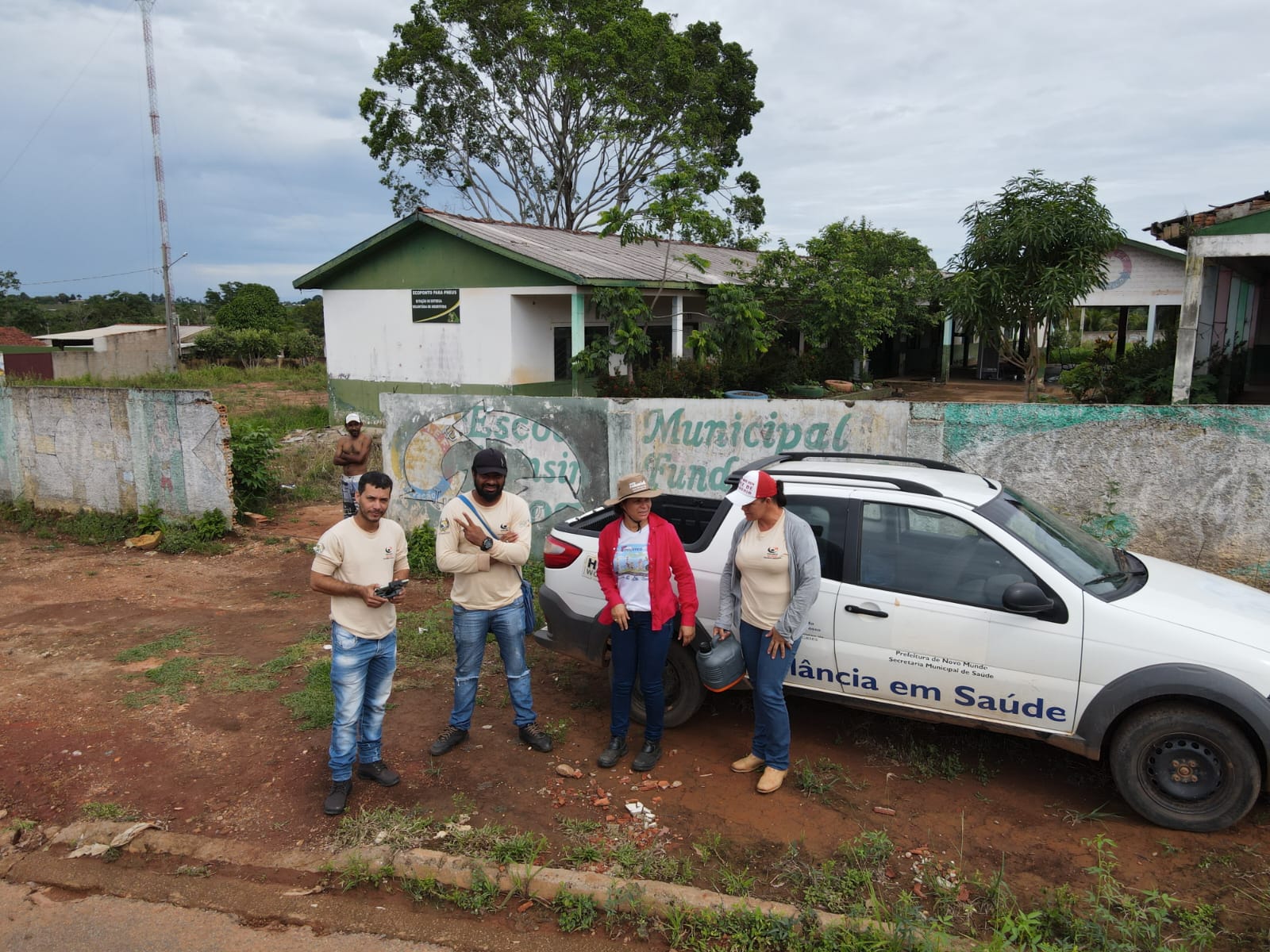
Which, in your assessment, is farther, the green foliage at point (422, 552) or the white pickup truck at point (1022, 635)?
the green foliage at point (422, 552)

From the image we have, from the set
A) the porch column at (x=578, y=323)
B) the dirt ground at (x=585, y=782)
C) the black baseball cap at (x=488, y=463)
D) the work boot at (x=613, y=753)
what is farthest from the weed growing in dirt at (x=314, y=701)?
the porch column at (x=578, y=323)

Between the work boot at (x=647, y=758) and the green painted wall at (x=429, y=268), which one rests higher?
the green painted wall at (x=429, y=268)

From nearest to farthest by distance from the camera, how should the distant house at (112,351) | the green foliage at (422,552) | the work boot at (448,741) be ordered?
the work boot at (448,741)
the green foliage at (422,552)
the distant house at (112,351)

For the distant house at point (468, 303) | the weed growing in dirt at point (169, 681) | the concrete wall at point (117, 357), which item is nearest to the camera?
the weed growing in dirt at point (169, 681)

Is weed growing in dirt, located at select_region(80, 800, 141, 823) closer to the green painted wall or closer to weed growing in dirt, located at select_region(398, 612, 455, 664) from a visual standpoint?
weed growing in dirt, located at select_region(398, 612, 455, 664)

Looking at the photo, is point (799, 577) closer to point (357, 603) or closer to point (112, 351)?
point (357, 603)

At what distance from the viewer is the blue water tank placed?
14.9 feet

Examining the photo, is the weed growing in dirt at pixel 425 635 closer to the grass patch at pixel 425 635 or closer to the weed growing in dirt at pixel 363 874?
the grass patch at pixel 425 635

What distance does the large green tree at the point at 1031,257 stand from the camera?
11.7 m

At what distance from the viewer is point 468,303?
15922 millimetres

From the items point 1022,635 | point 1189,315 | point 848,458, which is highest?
point 1189,315

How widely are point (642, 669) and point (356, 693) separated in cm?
152

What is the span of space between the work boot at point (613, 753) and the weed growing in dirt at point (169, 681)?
309 cm

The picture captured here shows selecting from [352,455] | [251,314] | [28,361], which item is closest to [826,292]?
[352,455]
